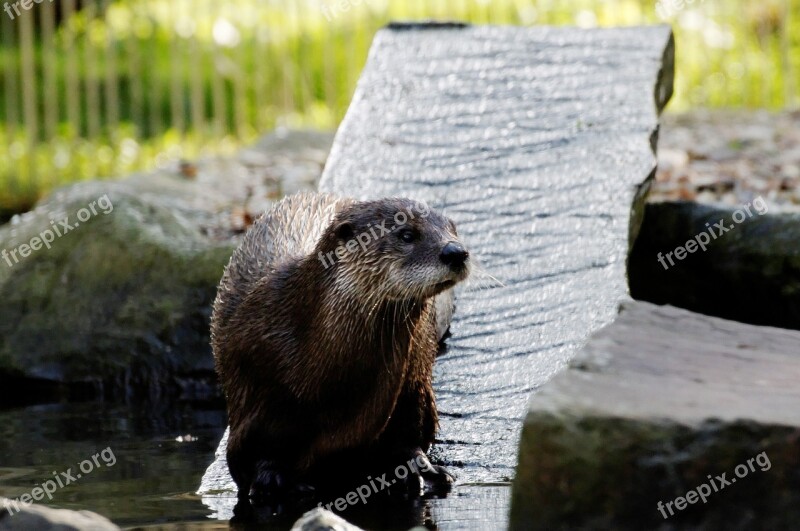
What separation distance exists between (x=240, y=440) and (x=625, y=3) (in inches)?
343

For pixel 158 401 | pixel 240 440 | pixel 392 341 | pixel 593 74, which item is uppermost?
pixel 593 74

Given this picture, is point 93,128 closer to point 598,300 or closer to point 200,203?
point 200,203

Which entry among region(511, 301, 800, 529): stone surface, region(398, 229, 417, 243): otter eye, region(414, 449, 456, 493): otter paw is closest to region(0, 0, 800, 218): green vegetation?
region(414, 449, 456, 493): otter paw

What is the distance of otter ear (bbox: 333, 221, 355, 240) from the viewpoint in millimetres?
3895

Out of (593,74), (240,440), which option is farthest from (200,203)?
(240,440)

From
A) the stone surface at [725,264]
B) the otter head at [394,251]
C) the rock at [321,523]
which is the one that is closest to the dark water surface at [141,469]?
the rock at [321,523]

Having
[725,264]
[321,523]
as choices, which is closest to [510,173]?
[725,264]

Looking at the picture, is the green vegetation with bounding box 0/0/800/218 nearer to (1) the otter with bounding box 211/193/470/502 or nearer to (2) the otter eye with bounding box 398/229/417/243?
(1) the otter with bounding box 211/193/470/502

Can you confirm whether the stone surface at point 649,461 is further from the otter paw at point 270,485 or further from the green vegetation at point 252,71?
the green vegetation at point 252,71

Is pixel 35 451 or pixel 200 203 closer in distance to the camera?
pixel 35 451

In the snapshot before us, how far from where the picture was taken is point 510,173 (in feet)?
18.7

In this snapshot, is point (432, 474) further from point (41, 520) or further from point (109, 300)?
point (109, 300)

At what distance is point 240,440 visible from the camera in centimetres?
412

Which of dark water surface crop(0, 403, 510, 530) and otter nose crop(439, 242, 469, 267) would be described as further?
dark water surface crop(0, 403, 510, 530)
